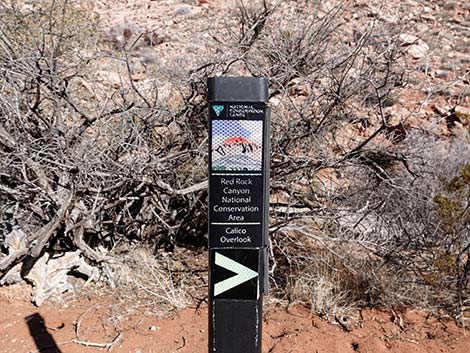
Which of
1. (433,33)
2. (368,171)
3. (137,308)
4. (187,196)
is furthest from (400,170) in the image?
(433,33)

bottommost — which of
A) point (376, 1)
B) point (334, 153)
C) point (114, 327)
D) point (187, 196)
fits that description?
point (114, 327)

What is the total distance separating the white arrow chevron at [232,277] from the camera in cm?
221

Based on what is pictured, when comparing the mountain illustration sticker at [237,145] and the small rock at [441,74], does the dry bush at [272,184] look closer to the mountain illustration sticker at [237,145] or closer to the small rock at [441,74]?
the mountain illustration sticker at [237,145]

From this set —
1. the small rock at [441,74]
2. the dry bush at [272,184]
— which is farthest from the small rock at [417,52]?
the dry bush at [272,184]

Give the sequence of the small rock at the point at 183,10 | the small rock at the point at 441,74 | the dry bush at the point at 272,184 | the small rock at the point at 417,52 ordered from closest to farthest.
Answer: the dry bush at the point at 272,184 < the small rock at the point at 441,74 < the small rock at the point at 417,52 < the small rock at the point at 183,10

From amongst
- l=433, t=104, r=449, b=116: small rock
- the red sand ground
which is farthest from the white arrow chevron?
l=433, t=104, r=449, b=116: small rock

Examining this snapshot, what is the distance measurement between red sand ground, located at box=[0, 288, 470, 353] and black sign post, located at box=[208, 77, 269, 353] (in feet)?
5.13

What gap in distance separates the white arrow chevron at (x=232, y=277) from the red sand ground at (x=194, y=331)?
64.4 inches

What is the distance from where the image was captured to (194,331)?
3898 mm

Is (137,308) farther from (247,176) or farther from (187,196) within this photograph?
(247,176)

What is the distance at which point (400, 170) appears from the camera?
5227 millimetres

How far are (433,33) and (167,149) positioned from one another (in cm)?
1041

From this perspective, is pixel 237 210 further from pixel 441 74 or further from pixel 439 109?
pixel 441 74

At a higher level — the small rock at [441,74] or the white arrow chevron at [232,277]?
the small rock at [441,74]
